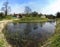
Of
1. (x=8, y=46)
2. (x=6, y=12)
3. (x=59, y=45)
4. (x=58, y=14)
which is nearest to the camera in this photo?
(x=59, y=45)

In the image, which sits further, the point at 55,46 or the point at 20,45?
the point at 20,45

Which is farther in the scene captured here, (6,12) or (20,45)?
(6,12)

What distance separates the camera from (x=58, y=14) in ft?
348

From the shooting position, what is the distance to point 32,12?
4203 inches

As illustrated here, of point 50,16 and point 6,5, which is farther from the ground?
point 6,5

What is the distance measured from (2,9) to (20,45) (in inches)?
2854

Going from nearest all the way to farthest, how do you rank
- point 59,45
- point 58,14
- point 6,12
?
point 59,45
point 6,12
point 58,14

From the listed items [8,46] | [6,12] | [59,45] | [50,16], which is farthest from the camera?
[50,16]

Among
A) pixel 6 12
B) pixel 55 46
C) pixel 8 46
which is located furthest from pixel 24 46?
pixel 6 12

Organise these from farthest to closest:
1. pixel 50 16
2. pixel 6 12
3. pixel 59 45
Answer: pixel 50 16, pixel 6 12, pixel 59 45

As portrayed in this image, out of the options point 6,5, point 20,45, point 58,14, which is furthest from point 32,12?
point 20,45

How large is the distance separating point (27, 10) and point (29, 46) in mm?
93239

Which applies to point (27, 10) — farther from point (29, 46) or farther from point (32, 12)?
point (29, 46)

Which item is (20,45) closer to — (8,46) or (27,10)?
(8,46)
